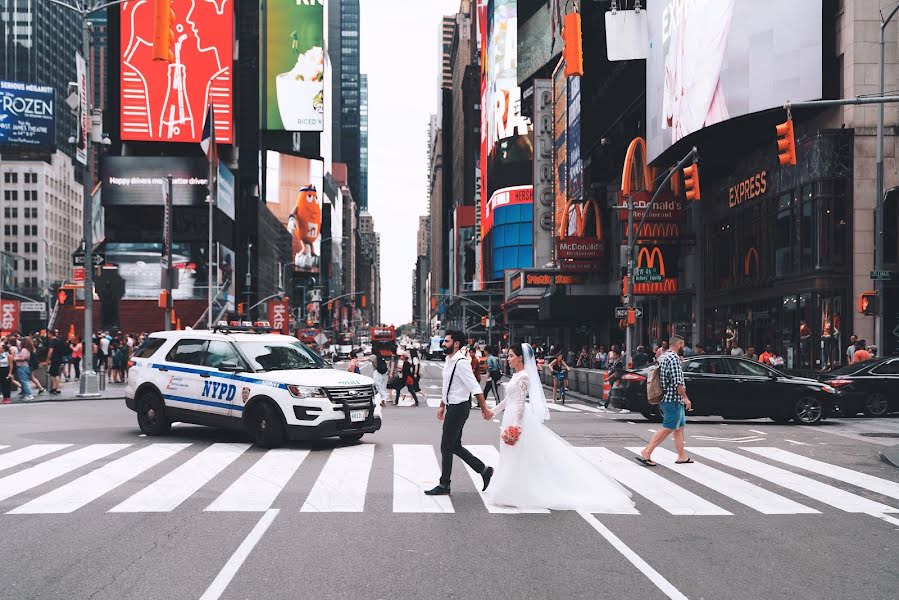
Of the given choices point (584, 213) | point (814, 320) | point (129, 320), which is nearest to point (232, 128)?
point (129, 320)

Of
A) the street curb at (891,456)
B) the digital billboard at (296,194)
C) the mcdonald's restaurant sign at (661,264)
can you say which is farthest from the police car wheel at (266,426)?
the digital billboard at (296,194)

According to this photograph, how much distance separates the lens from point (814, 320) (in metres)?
29.3

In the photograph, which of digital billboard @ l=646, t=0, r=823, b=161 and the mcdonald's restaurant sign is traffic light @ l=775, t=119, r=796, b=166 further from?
the mcdonald's restaurant sign

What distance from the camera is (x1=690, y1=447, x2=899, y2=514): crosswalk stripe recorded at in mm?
10258

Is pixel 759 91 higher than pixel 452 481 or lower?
higher

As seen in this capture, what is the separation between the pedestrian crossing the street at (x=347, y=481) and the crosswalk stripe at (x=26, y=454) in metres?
0.02

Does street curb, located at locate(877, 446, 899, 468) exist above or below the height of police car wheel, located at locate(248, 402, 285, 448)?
below

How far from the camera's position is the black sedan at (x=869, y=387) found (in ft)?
72.9

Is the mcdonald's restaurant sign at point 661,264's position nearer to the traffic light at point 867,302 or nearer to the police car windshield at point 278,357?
the traffic light at point 867,302

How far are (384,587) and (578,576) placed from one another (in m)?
1.44

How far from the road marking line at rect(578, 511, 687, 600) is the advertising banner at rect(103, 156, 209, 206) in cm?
7762

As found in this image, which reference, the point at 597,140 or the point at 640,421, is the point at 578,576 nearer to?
the point at 640,421

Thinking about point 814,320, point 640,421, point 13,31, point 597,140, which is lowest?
point 640,421

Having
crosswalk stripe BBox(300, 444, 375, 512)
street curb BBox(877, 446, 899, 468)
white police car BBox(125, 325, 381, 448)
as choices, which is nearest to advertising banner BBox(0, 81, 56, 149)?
white police car BBox(125, 325, 381, 448)
